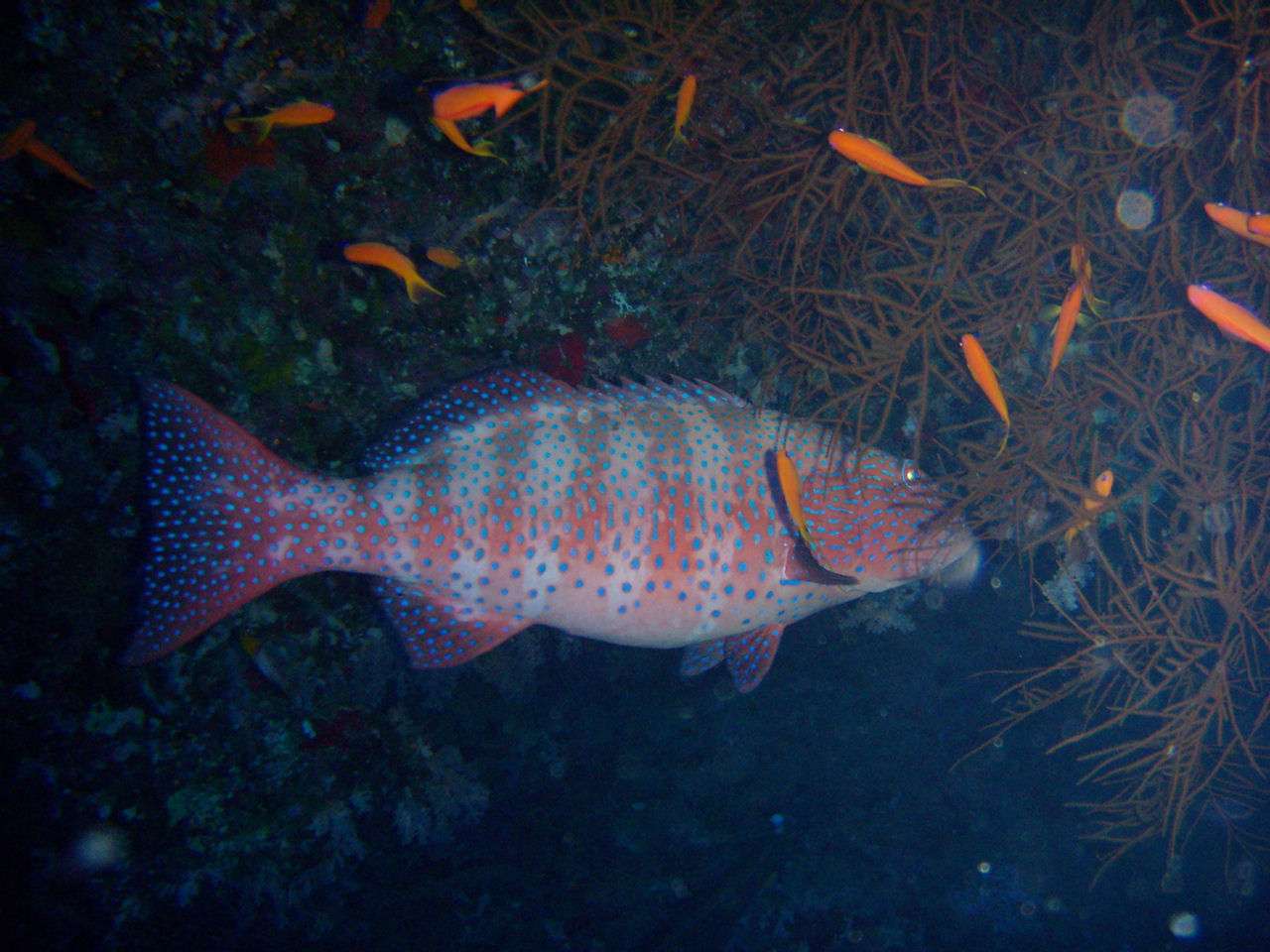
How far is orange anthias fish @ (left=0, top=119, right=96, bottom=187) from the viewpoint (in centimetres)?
202

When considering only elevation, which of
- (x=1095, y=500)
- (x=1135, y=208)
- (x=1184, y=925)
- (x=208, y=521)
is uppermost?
(x=1135, y=208)

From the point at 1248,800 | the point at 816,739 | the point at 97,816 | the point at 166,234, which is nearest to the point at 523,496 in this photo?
the point at 166,234

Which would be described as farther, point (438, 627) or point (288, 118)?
point (438, 627)

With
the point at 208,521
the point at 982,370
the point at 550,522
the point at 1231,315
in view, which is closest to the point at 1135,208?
the point at 1231,315

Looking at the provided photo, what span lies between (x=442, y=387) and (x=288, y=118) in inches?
53.2

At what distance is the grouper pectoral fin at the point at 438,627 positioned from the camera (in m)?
2.77

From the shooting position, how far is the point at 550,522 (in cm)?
275

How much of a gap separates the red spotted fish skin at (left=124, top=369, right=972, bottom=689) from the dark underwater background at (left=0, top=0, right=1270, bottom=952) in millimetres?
325

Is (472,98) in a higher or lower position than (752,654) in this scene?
higher

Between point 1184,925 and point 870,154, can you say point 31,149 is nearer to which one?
point 870,154

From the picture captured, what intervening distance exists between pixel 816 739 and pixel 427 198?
496 centimetres

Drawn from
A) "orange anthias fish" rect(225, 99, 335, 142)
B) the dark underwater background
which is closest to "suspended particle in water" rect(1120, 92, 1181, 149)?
the dark underwater background

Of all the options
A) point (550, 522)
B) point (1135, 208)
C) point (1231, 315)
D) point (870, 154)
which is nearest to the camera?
point (870, 154)

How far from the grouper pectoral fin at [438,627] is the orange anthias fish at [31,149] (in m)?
2.22
